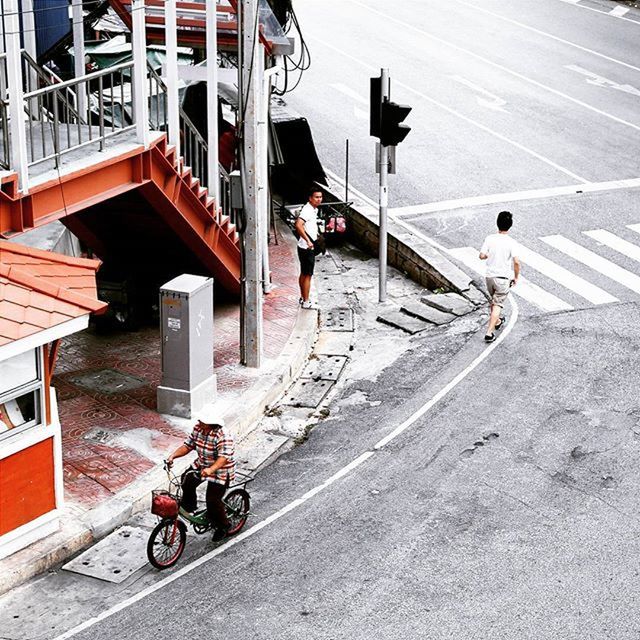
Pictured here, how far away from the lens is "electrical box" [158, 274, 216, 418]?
14.0 meters

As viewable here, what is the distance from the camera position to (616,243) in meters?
20.3

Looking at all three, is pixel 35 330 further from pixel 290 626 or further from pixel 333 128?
pixel 333 128

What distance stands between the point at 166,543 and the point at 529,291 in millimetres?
8905

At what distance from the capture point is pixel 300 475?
13.1 m

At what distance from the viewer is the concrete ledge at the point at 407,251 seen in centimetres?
1886

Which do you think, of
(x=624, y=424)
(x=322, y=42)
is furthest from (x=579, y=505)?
(x=322, y=42)

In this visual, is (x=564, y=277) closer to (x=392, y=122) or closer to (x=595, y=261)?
(x=595, y=261)

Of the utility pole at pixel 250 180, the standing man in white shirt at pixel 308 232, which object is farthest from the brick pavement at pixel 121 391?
the standing man in white shirt at pixel 308 232

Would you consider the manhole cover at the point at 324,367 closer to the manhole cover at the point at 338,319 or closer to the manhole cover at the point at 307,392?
the manhole cover at the point at 307,392

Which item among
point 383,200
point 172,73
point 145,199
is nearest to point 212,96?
point 172,73

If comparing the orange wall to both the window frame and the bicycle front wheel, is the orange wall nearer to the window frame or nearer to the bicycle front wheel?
the window frame

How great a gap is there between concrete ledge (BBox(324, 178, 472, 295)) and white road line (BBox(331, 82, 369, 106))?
6.49m

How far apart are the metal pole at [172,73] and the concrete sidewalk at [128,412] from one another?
9.24 ft

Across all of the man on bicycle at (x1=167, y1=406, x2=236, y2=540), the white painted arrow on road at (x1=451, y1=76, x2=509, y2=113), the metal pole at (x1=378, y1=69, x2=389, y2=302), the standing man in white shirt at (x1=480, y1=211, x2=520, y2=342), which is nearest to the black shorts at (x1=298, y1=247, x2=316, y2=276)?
the metal pole at (x1=378, y1=69, x2=389, y2=302)
